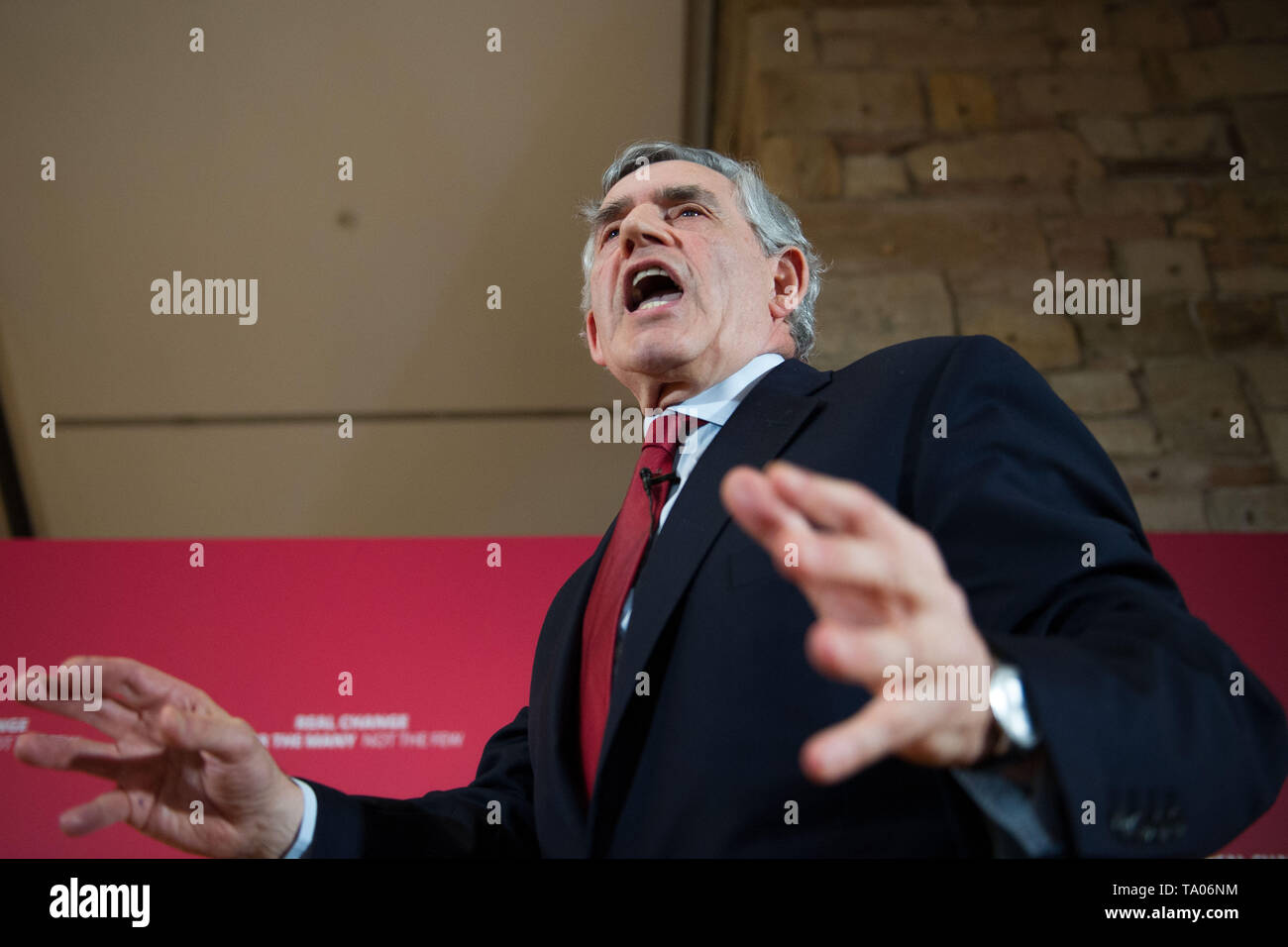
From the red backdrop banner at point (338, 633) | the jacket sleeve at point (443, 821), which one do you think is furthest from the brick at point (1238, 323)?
the jacket sleeve at point (443, 821)

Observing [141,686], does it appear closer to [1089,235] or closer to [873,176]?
[873,176]

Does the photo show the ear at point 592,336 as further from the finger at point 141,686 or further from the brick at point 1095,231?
the brick at point 1095,231

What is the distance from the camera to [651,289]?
1.69m

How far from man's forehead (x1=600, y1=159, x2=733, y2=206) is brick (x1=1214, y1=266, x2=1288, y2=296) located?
186 centimetres

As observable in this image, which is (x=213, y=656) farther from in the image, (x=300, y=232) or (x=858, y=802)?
(x=858, y=802)

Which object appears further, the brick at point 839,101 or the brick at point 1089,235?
the brick at point 839,101

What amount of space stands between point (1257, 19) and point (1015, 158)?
999mm

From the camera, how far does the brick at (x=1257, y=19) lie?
314cm

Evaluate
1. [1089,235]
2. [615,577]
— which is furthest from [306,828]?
[1089,235]

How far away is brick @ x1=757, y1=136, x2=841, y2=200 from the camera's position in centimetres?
293

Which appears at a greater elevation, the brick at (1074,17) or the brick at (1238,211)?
the brick at (1074,17)

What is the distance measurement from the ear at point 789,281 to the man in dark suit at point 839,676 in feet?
0.89

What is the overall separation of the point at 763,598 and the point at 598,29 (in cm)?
266
